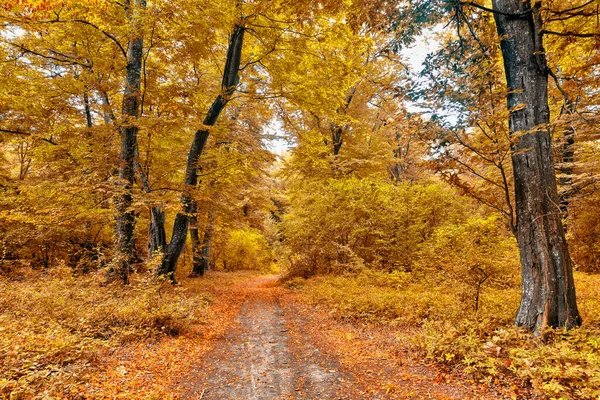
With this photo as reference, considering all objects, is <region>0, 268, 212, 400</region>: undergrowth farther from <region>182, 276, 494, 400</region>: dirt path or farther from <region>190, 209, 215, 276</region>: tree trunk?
<region>190, 209, 215, 276</region>: tree trunk

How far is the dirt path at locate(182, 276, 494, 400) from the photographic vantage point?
4098 mm

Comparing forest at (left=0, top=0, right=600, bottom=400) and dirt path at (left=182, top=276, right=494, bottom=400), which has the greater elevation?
forest at (left=0, top=0, right=600, bottom=400)

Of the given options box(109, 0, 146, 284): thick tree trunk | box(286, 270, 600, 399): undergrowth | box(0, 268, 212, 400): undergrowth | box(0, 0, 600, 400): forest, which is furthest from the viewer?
box(109, 0, 146, 284): thick tree trunk

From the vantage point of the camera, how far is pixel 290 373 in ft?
15.7

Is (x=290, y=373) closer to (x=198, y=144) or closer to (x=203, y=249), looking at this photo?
(x=198, y=144)

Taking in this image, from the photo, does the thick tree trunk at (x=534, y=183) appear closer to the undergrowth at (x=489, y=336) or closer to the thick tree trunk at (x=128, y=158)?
the undergrowth at (x=489, y=336)

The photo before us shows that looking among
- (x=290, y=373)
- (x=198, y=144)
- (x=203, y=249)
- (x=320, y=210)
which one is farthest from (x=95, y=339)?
(x=203, y=249)

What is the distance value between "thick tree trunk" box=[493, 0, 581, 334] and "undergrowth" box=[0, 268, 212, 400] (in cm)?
658

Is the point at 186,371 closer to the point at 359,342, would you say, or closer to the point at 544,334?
the point at 359,342

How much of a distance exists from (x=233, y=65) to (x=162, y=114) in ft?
9.79

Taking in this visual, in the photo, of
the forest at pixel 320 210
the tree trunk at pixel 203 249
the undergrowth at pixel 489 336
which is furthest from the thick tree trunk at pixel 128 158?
the undergrowth at pixel 489 336

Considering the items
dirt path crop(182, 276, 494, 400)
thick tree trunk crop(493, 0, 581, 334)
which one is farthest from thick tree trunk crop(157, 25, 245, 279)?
thick tree trunk crop(493, 0, 581, 334)

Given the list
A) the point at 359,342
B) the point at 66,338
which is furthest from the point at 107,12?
the point at 359,342

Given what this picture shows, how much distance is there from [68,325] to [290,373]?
13.9ft
